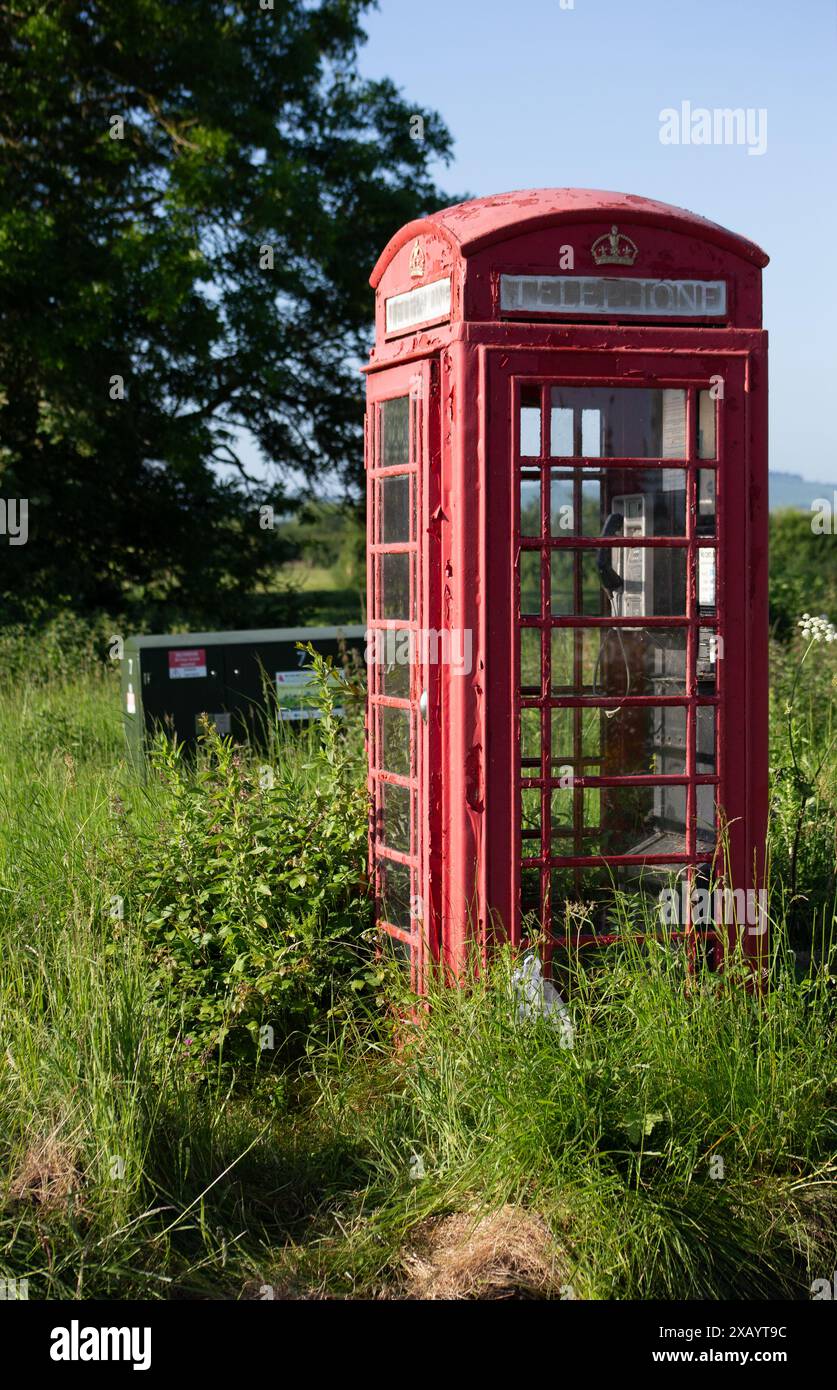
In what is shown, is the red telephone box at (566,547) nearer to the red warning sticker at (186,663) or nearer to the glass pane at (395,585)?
the glass pane at (395,585)

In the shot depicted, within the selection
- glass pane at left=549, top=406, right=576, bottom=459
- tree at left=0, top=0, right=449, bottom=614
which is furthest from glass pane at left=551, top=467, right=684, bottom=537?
tree at left=0, top=0, right=449, bottom=614

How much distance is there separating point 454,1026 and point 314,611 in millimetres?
15843

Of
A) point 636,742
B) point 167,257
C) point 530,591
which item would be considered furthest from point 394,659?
point 167,257

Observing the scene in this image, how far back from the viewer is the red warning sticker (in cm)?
878

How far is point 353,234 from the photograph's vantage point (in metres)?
19.2

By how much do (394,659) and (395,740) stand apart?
1.02 ft

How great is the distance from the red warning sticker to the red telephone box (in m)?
3.90

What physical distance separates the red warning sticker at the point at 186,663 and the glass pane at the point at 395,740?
3.79 metres

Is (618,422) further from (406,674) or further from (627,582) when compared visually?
(406,674)

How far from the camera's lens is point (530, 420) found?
5004 millimetres

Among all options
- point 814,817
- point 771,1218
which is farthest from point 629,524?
point 771,1218

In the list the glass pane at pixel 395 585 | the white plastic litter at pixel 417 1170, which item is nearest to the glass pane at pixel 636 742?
the glass pane at pixel 395 585

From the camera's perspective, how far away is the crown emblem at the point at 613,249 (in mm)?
4609
